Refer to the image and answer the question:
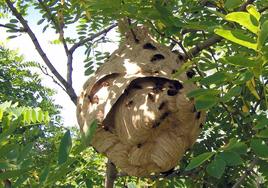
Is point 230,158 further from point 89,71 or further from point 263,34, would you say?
point 89,71

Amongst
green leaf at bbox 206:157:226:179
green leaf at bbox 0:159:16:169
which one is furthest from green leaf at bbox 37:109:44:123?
green leaf at bbox 206:157:226:179

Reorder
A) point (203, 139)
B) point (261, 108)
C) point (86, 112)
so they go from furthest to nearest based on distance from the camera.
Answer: point (203, 139) → point (261, 108) → point (86, 112)

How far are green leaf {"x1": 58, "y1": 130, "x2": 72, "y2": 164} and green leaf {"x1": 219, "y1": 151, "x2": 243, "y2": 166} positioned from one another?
34cm

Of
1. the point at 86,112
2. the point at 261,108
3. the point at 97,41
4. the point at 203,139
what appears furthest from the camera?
the point at 97,41

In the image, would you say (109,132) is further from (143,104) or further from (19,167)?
(19,167)

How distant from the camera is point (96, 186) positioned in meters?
2.56

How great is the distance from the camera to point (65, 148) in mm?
1119

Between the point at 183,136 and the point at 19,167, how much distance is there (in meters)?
0.48

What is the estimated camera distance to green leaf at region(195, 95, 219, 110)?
1.21 m

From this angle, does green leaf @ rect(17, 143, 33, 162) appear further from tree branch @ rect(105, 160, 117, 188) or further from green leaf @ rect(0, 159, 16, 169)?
tree branch @ rect(105, 160, 117, 188)

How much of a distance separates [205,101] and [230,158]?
0.57ft

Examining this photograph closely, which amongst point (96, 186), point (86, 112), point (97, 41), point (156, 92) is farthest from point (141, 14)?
point (96, 186)

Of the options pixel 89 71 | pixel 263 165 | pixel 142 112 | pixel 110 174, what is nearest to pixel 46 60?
pixel 89 71

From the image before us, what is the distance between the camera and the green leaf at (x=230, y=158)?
109cm
